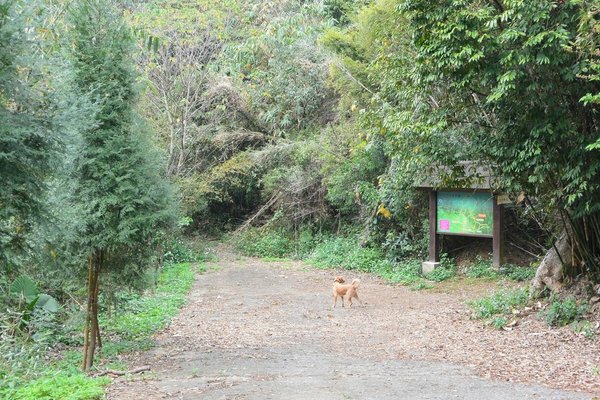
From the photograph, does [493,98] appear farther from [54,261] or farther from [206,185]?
[206,185]

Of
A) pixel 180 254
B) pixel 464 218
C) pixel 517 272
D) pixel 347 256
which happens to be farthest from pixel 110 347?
pixel 180 254

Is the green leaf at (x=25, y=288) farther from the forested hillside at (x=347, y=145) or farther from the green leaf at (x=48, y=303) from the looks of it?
the green leaf at (x=48, y=303)

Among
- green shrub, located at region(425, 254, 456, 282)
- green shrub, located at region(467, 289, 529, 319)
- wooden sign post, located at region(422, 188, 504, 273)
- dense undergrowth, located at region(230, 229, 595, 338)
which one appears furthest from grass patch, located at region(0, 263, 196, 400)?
wooden sign post, located at region(422, 188, 504, 273)

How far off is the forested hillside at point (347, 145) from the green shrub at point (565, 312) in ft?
2.01

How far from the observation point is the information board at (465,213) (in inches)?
606

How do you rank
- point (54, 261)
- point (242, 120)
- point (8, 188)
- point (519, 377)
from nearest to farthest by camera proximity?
1. point (8, 188)
2. point (519, 377)
3. point (54, 261)
4. point (242, 120)

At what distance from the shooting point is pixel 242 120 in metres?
23.9

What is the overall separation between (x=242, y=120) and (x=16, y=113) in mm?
18185

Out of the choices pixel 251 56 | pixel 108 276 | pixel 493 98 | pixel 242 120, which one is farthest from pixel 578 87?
pixel 242 120

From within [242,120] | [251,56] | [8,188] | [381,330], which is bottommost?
[381,330]

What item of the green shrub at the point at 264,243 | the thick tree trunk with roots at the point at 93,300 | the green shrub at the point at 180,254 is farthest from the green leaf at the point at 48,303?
the green shrub at the point at 264,243

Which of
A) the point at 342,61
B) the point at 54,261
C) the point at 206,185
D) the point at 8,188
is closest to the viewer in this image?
the point at 8,188

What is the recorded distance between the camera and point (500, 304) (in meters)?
11.1

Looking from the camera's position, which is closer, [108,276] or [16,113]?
[16,113]
